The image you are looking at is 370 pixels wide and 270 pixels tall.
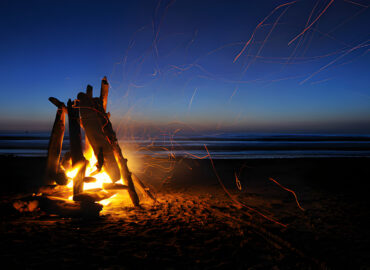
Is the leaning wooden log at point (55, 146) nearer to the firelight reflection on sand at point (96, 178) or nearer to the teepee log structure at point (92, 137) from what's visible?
the teepee log structure at point (92, 137)

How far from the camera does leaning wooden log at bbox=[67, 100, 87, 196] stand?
5.50 m

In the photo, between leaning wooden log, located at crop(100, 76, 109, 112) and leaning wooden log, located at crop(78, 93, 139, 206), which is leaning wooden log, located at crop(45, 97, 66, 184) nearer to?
leaning wooden log, located at crop(78, 93, 139, 206)

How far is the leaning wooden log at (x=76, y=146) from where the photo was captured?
5.50 metres

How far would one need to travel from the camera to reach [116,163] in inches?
235

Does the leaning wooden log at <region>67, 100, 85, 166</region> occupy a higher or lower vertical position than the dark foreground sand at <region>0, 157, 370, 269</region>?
higher

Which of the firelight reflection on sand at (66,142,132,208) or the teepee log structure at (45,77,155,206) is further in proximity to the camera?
the firelight reflection on sand at (66,142,132,208)

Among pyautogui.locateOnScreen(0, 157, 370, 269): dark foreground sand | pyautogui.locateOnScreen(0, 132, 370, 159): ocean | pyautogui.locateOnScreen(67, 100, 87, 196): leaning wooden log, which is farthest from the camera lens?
pyautogui.locateOnScreen(0, 132, 370, 159): ocean

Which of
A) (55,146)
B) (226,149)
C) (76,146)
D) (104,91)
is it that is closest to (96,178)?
(76,146)

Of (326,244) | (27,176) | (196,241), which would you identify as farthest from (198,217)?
(27,176)

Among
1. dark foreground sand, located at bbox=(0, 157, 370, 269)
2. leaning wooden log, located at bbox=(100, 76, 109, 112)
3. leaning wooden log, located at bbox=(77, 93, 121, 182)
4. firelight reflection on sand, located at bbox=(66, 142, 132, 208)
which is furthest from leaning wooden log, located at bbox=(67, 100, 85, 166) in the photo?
dark foreground sand, located at bbox=(0, 157, 370, 269)

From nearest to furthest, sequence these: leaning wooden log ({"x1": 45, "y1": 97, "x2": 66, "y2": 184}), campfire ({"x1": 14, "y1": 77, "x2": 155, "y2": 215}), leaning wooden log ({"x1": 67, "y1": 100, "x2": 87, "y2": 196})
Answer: leaning wooden log ({"x1": 67, "y1": 100, "x2": 87, "y2": 196}) < campfire ({"x1": 14, "y1": 77, "x2": 155, "y2": 215}) < leaning wooden log ({"x1": 45, "y1": 97, "x2": 66, "y2": 184})

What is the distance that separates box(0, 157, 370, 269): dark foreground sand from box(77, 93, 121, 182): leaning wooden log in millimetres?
1119

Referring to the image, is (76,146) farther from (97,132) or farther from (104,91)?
(104,91)

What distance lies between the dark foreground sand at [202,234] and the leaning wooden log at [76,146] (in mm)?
939
